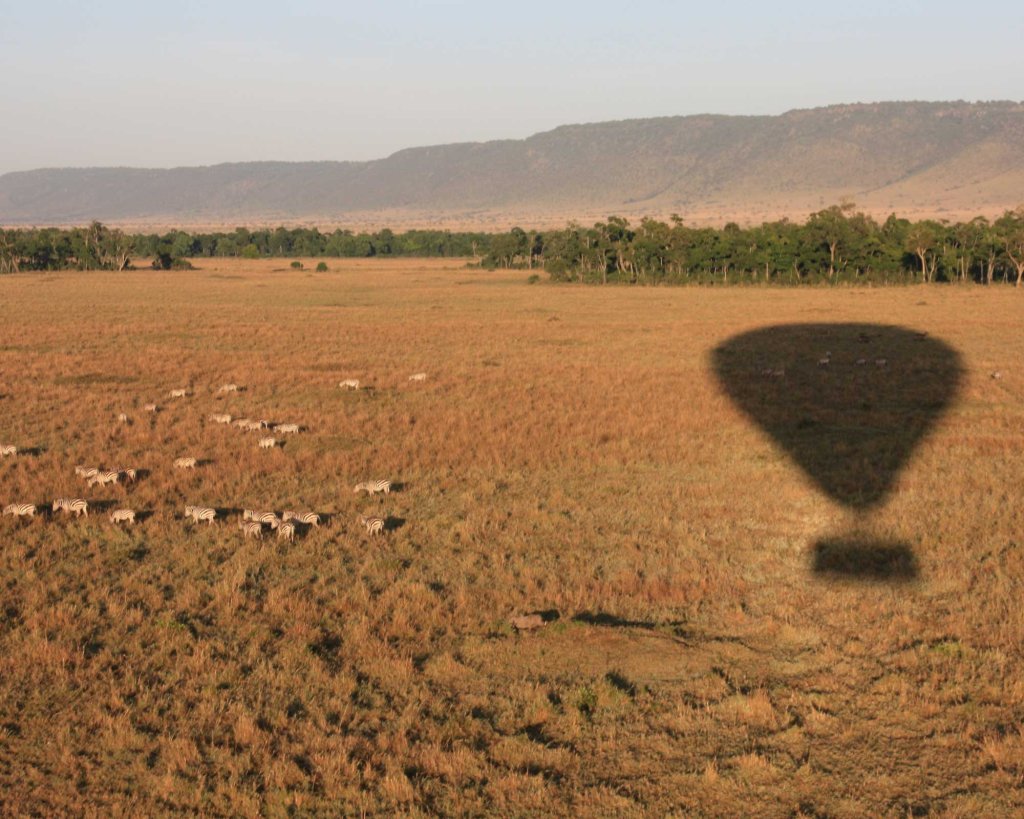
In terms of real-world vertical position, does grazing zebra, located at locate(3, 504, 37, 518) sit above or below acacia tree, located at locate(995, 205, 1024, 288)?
below

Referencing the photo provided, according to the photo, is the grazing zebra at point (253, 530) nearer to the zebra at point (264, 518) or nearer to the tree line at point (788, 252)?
the zebra at point (264, 518)

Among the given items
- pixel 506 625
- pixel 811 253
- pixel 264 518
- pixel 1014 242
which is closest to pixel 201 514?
pixel 264 518

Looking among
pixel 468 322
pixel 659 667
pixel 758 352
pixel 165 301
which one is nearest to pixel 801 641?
pixel 659 667

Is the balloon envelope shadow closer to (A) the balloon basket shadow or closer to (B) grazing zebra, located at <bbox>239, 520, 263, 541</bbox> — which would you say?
(A) the balloon basket shadow

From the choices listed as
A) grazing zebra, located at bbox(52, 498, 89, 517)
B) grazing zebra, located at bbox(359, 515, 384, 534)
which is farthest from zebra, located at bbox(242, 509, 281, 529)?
grazing zebra, located at bbox(52, 498, 89, 517)

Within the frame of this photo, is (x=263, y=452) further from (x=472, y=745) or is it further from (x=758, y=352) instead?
(x=758, y=352)

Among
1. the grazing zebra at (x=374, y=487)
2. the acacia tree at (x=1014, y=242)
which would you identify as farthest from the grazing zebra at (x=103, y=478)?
the acacia tree at (x=1014, y=242)

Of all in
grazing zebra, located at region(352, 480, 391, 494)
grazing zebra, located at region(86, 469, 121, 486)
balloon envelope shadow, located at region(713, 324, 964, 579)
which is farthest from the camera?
grazing zebra, located at region(86, 469, 121, 486)
